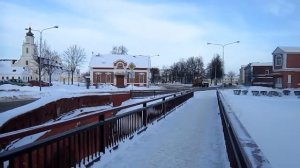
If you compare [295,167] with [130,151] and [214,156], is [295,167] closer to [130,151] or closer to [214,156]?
[214,156]

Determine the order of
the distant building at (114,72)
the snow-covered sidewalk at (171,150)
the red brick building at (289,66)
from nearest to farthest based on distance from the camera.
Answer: the snow-covered sidewalk at (171,150), the red brick building at (289,66), the distant building at (114,72)

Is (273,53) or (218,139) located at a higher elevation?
(273,53)

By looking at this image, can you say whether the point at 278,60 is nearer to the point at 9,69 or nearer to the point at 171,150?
the point at 171,150

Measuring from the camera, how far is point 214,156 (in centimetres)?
899

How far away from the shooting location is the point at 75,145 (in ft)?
22.9

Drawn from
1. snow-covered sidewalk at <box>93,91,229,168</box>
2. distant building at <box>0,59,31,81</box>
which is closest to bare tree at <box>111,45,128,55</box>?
distant building at <box>0,59,31,81</box>

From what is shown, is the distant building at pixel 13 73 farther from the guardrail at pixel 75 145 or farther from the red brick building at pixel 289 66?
the guardrail at pixel 75 145

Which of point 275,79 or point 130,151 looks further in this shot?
point 275,79

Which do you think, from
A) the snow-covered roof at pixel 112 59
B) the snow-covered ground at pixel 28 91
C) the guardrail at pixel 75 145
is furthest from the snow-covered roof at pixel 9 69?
the guardrail at pixel 75 145

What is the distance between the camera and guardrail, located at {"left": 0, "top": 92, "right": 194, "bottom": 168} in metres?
4.97

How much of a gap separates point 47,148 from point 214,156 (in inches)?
174

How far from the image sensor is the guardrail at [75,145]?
16.3 feet

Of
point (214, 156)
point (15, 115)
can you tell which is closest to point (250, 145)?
point (214, 156)

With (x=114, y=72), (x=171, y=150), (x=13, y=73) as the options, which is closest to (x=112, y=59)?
(x=114, y=72)
